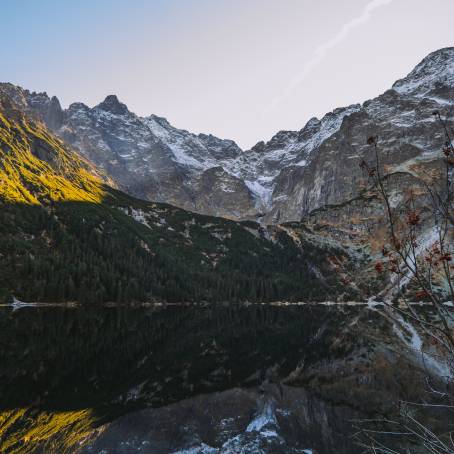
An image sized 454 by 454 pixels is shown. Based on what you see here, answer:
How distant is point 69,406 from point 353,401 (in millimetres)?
18160

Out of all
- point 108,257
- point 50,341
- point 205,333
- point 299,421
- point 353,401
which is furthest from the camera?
point 108,257

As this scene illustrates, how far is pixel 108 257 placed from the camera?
6781 inches

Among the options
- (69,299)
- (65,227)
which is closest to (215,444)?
(69,299)

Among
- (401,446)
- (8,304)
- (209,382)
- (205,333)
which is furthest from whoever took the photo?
(8,304)

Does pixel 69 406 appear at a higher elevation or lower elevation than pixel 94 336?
higher

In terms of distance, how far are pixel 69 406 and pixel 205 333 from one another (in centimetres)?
4018

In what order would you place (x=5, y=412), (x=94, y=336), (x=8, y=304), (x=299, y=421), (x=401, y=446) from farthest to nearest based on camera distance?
(x=8, y=304) → (x=94, y=336) → (x=299, y=421) → (x=5, y=412) → (x=401, y=446)

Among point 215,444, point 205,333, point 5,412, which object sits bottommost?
point 205,333

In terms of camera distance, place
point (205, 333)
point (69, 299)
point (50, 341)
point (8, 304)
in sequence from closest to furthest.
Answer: point (50, 341) → point (205, 333) → point (8, 304) → point (69, 299)

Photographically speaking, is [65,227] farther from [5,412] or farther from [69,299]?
[5,412]

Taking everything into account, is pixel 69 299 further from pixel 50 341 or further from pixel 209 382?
pixel 209 382

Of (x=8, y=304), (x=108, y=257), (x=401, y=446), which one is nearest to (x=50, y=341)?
(x=401, y=446)

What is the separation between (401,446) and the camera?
19250mm

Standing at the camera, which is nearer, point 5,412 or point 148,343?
point 5,412
